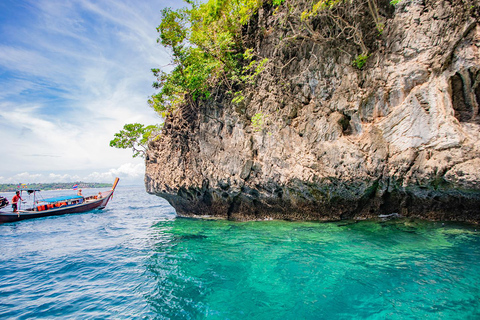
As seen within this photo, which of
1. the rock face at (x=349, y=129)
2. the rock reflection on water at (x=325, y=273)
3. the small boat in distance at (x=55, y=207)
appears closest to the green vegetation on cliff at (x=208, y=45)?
the rock face at (x=349, y=129)

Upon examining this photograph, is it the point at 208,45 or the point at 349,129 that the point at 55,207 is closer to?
the point at 208,45

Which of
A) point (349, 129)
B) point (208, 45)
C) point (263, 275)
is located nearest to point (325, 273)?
point (263, 275)

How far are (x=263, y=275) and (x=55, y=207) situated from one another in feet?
77.7

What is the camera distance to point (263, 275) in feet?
21.7

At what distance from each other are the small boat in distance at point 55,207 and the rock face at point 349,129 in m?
14.0

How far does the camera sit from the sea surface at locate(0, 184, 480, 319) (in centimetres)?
503

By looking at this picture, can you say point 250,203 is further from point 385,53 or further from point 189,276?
point 385,53

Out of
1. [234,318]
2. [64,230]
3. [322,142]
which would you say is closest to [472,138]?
[322,142]

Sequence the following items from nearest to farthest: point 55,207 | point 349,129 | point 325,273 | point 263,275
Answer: point 325,273
point 263,275
point 349,129
point 55,207

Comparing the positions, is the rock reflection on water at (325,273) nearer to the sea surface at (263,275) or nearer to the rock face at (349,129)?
the sea surface at (263,275)

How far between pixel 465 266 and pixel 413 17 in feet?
29.0

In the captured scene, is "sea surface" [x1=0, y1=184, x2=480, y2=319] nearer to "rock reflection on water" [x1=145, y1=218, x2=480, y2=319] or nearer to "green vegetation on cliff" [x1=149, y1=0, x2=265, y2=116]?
"rock reflection on water" [x1=145, y1=218, x2=480, y2=319]

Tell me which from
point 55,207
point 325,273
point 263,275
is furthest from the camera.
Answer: point 55,207

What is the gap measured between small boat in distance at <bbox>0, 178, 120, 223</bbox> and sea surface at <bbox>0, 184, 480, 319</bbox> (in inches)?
415
